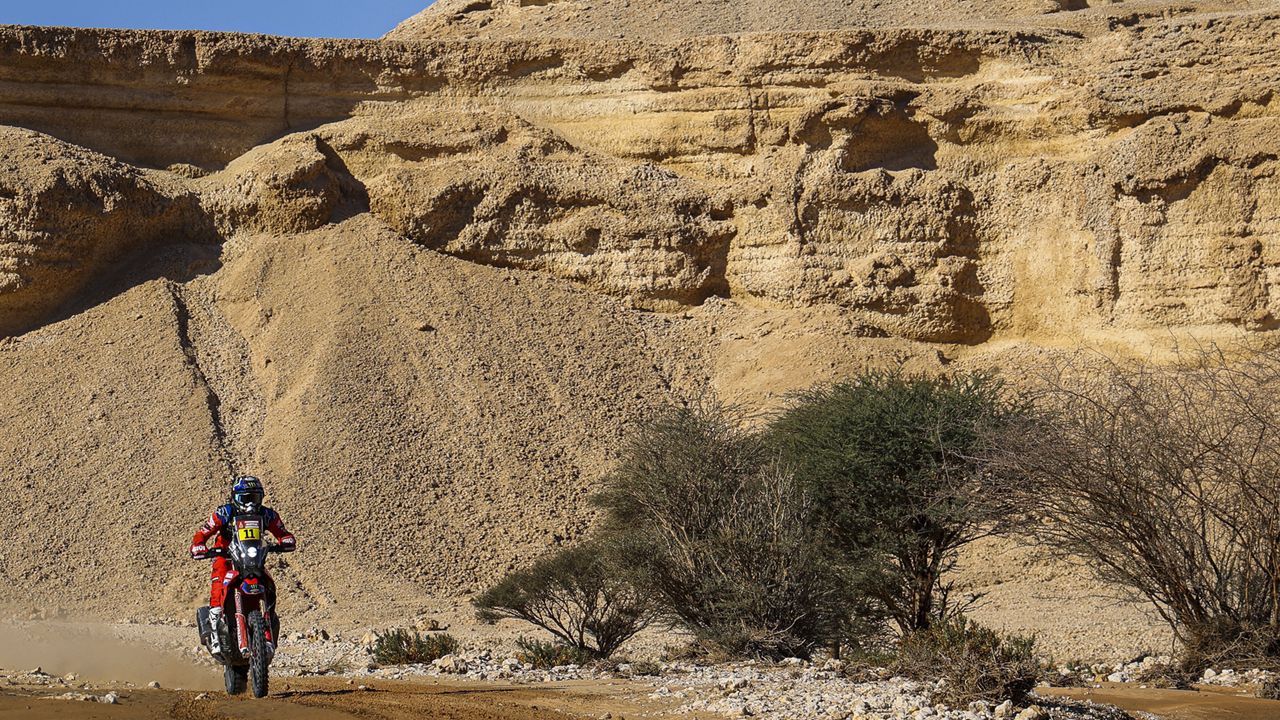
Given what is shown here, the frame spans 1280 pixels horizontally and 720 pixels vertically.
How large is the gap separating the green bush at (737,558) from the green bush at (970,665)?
238 cm

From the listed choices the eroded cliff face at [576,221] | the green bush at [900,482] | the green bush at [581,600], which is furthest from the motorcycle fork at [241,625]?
the eroded cliff face at [576,221]

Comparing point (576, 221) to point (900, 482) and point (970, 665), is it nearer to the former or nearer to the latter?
point (900, 482)

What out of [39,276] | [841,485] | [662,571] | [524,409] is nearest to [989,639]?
[662,571]

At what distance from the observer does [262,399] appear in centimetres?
3044

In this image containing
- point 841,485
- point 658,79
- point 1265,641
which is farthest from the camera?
point 658,79

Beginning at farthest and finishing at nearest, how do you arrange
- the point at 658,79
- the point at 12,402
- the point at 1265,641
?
1. the point at 658,79
2. the point at 12,402
3. the point at 1265,641

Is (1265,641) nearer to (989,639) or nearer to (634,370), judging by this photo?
(989,639)

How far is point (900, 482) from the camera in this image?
18.6m

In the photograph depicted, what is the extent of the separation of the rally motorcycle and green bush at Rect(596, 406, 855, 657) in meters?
5.18

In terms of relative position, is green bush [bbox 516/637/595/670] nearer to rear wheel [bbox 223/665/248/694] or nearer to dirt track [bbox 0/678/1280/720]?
dirt track [bbox 0/678/1280/720]

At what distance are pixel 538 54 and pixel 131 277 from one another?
10190 millimetres

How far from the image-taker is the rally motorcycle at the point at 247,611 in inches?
443

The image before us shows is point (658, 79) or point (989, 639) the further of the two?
point (658, 79)

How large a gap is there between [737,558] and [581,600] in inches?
150
